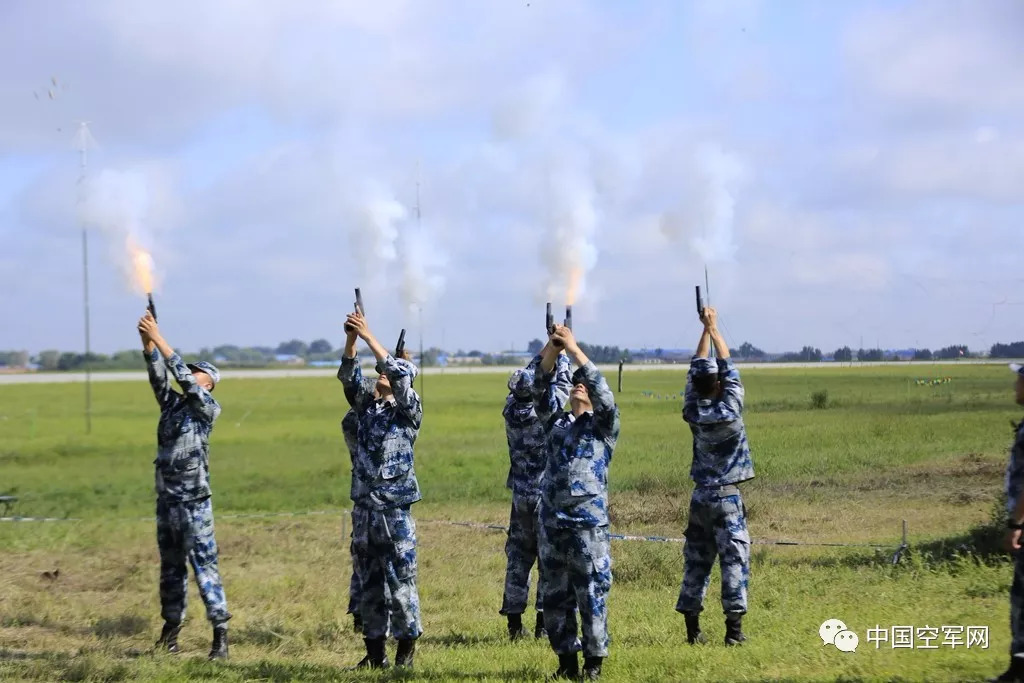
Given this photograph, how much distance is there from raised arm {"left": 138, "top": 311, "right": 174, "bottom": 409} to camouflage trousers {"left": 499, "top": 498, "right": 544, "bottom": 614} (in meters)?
3.22

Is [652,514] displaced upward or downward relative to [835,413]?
downward

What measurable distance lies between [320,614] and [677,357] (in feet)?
25.3

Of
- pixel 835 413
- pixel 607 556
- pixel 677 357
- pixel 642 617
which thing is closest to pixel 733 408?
pixel 607 556

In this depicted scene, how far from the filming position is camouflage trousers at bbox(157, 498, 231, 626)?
27.5 ft

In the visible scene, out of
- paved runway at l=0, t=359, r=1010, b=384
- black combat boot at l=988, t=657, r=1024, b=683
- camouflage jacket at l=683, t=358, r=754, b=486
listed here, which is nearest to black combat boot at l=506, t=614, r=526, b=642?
camouflage jacket at l=683, t=358, r=754, b=486

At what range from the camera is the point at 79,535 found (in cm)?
1505

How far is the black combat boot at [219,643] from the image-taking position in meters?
8.32

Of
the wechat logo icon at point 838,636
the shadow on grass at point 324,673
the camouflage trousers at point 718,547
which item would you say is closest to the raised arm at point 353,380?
the shadow on grass at point 324,673

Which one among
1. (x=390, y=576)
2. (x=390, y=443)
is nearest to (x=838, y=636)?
(x=390, y=576)

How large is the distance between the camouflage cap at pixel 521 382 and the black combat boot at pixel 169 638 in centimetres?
374

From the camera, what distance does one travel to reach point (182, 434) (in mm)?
8609

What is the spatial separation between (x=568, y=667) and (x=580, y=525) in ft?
3.25

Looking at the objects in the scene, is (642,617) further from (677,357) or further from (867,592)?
(677,357)

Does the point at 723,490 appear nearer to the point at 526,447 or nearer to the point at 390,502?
the point at 526,447
